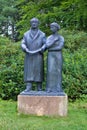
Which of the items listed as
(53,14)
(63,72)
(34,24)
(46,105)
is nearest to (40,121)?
(46,105)

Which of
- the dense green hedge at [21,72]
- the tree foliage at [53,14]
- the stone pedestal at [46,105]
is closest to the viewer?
the stone pedestal at [46,105]

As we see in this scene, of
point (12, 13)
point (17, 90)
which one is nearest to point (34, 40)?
point (17, 90)

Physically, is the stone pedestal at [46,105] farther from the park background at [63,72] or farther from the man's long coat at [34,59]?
the man's long coat at [34,59]

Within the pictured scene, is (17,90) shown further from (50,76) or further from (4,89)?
(50,76)

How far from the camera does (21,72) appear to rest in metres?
12.0

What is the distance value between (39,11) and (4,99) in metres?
5.36

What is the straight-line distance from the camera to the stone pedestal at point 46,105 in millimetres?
7957

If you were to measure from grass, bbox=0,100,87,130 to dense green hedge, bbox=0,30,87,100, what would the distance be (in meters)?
2.77

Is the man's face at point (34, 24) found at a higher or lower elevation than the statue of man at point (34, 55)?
higher

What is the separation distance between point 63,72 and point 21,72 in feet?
4.57

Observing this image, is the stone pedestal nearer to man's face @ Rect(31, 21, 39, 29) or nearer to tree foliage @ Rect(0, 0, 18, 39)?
man's face @ Rect(31, 21, 39, 29)

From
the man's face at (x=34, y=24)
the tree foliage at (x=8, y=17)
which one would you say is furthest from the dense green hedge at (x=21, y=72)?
the tree foliage at (x=8, y=17)

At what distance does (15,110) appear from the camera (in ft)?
28.7

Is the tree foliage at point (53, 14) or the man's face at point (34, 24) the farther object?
the tree foliage at point (53, 14)
